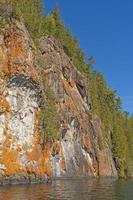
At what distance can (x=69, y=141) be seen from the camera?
78750 millimetres

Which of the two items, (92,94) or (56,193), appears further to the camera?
(92,94)

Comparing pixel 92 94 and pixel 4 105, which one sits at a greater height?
pixel 92 94

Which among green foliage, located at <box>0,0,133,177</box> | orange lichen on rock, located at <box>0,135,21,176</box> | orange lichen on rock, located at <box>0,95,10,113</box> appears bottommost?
orange lichen on rock, located at <box>0,135,21,176</box>

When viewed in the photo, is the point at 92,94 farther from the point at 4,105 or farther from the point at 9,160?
the point at 9,160

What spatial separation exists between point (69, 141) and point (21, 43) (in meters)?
26.7

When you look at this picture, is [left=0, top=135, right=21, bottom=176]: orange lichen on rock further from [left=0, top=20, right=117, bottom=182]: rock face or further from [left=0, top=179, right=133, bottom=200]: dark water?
[left=0, top=179, right=133, bottom=200]: dark water

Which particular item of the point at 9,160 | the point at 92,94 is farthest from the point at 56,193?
the point at 92,94

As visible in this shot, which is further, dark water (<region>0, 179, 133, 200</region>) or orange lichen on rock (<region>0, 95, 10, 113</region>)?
orange lichen on rock (<region>0, 95, 10, 113</region>)

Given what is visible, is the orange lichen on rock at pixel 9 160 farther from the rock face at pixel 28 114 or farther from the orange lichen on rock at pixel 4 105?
the orange lichen on rock at pixel 4 105

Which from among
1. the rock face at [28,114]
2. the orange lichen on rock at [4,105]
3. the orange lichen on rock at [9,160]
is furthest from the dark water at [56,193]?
the orange lichen on rock at [4,105]

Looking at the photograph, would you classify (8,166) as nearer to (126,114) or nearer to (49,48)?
(49,48)

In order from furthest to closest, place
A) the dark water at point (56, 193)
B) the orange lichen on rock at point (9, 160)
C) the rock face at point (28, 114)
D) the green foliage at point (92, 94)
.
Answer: the green foliage at point (92, 94) → the rock face at point (28, 114) → the orange lichen on rock at point (9, 160) → the dark water at point (56, 193)

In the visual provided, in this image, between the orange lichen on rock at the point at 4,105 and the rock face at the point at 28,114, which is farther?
the rock face at the point at 28,114

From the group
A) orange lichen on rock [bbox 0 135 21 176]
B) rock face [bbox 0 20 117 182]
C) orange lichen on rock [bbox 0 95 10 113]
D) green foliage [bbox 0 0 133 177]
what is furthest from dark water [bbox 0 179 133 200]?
green foliage [bbox 0 0 133 177]
